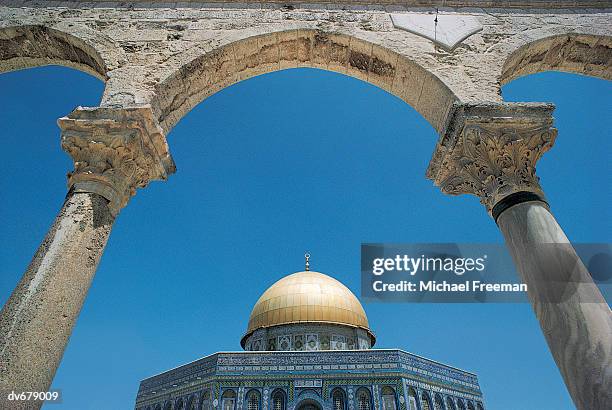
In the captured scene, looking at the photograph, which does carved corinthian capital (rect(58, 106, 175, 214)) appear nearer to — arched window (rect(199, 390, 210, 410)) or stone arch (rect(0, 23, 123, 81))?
stone arch (rect(0, 23, 123, 81))

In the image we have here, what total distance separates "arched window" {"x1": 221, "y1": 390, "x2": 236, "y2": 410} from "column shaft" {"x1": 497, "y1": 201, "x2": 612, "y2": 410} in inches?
659

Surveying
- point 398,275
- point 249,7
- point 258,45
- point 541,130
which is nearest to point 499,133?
point 541,130

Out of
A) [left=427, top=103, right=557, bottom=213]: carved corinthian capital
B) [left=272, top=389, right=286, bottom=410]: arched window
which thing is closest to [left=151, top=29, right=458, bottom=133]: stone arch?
[left=427, top=103, right=557, bottom=213]: carved corinthian capital

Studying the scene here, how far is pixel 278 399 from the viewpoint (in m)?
18.0

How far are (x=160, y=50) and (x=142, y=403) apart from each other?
21416 millimetres

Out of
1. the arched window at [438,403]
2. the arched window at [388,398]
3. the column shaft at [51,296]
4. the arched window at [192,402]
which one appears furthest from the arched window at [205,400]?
the column shaft at [51,296]

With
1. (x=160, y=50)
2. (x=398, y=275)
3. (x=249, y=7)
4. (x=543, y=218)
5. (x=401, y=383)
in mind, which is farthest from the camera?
(x=401, y=383)

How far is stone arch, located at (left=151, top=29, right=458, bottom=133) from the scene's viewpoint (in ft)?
14.5

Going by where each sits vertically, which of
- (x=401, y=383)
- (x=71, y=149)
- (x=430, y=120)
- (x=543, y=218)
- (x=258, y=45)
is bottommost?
(x=543, y=218)

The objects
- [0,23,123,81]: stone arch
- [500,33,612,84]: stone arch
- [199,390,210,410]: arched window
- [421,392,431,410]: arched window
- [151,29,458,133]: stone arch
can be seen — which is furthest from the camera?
[421,392,431,410]: arched window

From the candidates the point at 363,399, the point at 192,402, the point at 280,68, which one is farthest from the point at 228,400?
the point at 280,68

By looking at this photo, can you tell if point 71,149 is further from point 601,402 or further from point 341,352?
point 341,352

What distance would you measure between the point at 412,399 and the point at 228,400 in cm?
753

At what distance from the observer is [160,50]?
4547 mm
